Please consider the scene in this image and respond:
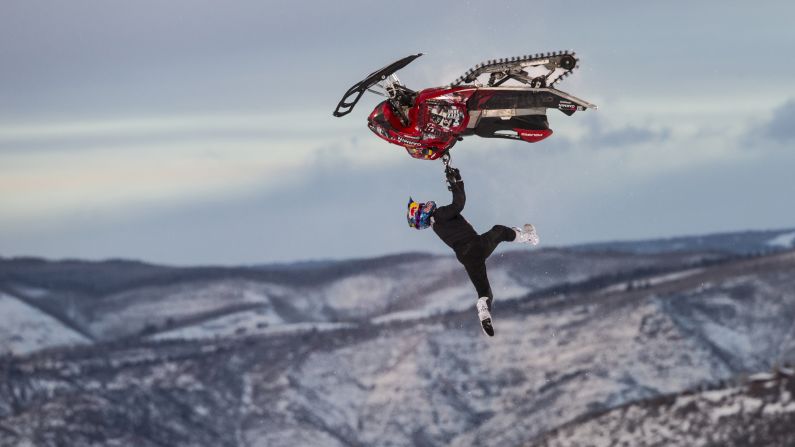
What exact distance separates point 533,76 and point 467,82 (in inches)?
86.1

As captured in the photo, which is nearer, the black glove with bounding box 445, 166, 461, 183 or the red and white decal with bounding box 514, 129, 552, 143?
the red and white decal with bounding box 514, 129, 552, 143

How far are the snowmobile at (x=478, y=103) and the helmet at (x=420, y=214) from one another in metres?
2.26

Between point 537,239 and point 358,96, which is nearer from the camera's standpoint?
point 358,96

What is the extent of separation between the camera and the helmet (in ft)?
139

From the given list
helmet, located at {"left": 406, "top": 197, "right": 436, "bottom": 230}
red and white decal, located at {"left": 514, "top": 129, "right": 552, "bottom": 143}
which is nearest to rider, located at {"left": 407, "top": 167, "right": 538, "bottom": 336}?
helmet, located at {"left": 406, "top": 197, "right": 436, "bottom": 230}

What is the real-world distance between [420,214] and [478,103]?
4.51m

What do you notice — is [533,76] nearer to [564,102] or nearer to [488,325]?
[564,102]

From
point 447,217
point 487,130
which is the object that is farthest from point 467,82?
point 447,217

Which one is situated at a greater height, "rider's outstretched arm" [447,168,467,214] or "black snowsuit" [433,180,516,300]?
"rider's outstretched arm" [447,168,467,214]

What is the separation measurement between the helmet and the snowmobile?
89.0 inches

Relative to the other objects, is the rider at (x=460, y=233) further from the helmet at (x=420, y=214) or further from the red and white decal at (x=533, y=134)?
the red and white decal at (x=533, y=134)

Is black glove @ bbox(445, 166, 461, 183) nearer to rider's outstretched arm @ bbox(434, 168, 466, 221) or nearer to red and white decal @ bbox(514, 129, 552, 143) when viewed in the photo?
rider's outstretched arm @ bbox(434, 168, 466, 221)

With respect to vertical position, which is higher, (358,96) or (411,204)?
(358,96)

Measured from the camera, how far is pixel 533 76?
40156mm
